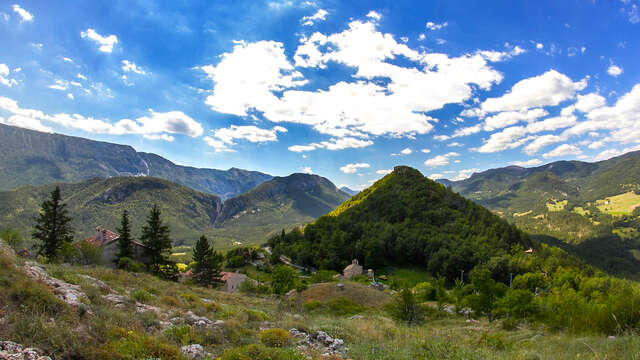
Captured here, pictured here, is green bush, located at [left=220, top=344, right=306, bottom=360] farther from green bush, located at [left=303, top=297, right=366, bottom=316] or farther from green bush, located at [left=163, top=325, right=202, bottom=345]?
green bush, located at [left=303, top=297, right=366, bottom=316]

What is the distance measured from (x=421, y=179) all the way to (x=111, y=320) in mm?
123808

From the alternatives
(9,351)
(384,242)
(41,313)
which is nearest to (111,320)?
(41,313)

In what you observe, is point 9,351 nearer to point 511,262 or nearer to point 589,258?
point 511,262

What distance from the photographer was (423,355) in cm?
1033

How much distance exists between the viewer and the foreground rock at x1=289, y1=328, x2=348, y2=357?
11.0 metres

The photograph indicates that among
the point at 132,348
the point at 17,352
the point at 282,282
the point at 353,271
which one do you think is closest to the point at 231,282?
the point at 282,282

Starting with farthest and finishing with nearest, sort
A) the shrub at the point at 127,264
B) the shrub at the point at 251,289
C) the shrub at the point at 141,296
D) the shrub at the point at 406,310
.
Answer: the shrub at the point at 251,289, the shrub at the point at 127,264, the shrub at the point at 406,310, the shrub at the point at 141,296

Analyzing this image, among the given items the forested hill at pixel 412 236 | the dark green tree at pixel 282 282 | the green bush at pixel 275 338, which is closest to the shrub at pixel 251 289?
the dark green tree at pixel 282 282

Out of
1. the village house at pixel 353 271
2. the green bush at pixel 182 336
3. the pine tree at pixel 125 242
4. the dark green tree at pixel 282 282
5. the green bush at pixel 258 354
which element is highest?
the green bush at pixel 258 354

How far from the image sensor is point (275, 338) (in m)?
11.1

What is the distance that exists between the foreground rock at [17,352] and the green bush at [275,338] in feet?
21.6

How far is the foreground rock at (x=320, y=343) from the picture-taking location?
1099 centimetres

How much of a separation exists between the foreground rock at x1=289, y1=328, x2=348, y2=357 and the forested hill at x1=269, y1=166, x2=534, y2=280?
6943cm

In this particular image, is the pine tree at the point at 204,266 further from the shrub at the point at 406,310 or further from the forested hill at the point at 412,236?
the shrub at the point at 406,310
